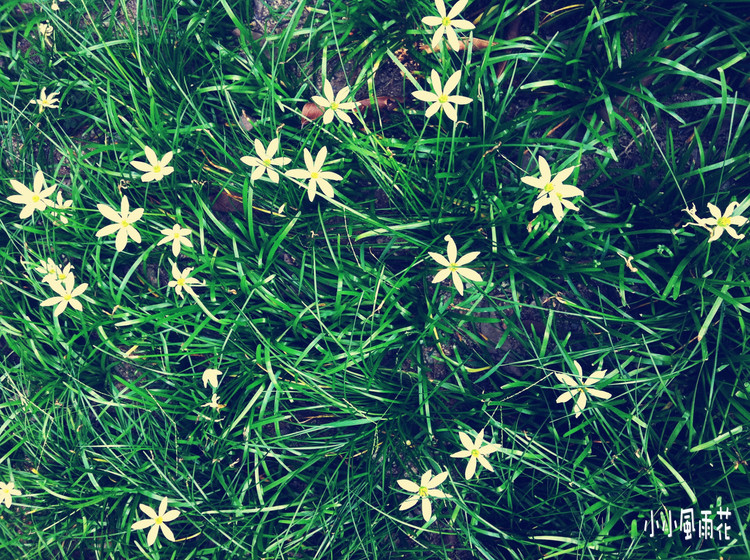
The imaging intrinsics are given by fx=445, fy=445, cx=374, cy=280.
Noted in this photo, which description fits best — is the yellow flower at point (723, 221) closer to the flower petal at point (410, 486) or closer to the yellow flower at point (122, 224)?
the flower petal at point (410, 486)

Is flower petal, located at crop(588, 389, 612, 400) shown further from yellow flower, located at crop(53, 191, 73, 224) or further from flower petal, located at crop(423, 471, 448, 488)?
yellow flower, located at crop(53, 191, 73, 224)

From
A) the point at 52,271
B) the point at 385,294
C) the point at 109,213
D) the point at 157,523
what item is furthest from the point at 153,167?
the point at 157,523

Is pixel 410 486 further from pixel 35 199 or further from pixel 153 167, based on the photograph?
pixel 35 199

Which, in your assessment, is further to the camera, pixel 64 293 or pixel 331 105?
pixel 64 293

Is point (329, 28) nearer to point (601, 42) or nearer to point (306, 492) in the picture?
point (601, 42)

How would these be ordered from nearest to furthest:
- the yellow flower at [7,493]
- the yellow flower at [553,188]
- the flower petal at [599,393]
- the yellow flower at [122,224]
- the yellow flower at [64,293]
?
1. the yellow flower at [553,188]
2. the flower petal at [599,393]
3. the yellow flower at [122,224]
4. the yellow flower at [64,293]
5. the yellow flower at [7,493]

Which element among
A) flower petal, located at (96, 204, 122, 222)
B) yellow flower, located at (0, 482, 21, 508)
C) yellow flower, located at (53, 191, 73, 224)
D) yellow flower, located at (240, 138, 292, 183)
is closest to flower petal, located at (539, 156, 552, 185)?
yellow flower, located at (240, 138, 292, 183)

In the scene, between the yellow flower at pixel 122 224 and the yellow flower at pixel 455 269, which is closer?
the yellow flower at pixel 455 269

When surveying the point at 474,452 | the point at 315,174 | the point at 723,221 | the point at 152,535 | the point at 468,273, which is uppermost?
the point at 315,174

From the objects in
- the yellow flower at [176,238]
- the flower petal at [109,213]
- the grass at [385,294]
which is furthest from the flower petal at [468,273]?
the flower petal at [109,213]
